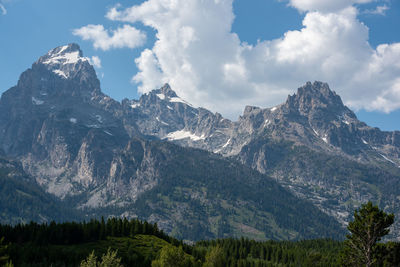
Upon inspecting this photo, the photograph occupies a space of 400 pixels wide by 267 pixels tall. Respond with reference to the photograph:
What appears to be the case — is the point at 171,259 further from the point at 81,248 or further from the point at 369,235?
the point at 369,235

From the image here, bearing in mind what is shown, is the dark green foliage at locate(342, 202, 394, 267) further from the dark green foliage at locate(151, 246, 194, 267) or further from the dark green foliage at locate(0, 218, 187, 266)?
the dark green foliage at locate(0, 218, 187, 266)

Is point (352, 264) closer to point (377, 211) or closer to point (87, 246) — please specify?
point (377, 211)

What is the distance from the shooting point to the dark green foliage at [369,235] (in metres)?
82.9

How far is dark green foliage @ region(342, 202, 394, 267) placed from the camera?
82.9 meters

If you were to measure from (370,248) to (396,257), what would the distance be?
227 inches

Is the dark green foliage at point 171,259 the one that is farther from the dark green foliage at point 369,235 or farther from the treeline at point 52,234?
the treeline at point 52,234

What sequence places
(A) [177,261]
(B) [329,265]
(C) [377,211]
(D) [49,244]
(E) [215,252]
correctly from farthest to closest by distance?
(B) [329,265], (E) [215,252], (D) [49,244], (A) [177,261], (C) [377,211]

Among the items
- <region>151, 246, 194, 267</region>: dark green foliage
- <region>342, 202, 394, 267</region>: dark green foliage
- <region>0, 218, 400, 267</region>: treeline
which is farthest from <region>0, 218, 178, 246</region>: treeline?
<region>342, 202, 394, 267</region>: dark green foliage

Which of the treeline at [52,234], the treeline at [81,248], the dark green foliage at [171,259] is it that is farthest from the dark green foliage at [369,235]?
→ the treeline at [52,234]

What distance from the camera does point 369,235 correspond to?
274 feet

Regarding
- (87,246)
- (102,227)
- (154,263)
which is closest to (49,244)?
(87,246)

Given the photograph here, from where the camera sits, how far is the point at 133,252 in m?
172

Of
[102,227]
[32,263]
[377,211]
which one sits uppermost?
[377,211]

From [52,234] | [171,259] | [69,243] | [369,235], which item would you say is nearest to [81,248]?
[69,243]
